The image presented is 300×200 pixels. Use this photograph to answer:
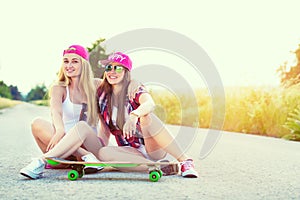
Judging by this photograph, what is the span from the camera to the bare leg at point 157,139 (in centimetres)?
421

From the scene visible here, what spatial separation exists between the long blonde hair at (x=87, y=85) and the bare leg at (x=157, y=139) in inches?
20.6

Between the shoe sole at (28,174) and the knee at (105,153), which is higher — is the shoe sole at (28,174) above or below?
below

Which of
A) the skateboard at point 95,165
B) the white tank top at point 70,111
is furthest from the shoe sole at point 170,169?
the white tank top at point 70,111

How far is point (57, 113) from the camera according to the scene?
14.5 feet

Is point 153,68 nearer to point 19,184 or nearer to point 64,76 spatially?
point 64,76

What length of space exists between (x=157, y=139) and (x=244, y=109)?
805 centimetres

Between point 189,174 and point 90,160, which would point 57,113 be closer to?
point 90,160

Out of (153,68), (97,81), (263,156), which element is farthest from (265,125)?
(97,81)

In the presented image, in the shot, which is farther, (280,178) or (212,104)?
(212,104)

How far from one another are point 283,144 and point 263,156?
213 centimetres

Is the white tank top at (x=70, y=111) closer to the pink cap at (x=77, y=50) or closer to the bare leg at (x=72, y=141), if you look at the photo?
the bare leg at (x=72, y=141)

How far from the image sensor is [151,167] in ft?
13.9

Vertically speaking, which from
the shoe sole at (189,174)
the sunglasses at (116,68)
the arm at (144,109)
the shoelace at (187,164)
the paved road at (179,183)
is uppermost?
the sunglasses at (116,68)

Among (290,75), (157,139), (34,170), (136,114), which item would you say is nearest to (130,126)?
(136,114)
